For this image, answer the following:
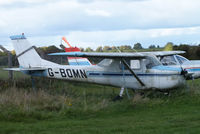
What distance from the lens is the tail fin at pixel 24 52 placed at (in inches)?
632

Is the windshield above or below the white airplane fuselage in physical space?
above

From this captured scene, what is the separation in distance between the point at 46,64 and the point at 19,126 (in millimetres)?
8169

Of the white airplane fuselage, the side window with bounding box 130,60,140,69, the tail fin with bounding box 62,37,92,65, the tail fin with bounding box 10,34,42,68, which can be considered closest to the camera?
the white airplane fuselage

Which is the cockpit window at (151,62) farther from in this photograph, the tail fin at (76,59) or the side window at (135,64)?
the tail fin at (76,59)

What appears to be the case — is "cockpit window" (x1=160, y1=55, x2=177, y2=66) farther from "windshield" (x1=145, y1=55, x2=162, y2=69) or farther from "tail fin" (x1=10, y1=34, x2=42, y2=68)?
"tail fin" (x1=10, y1=34, x2=42, y2=68)

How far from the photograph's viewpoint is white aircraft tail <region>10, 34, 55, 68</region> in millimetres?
16047

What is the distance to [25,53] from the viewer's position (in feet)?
53.5

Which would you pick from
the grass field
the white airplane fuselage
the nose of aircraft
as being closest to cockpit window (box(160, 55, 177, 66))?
the nose of aircraft

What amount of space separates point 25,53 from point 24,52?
0.22 feet

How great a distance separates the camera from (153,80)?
1449 centimetres

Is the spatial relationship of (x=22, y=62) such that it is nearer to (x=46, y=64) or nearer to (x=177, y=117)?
(x=46, y=64)

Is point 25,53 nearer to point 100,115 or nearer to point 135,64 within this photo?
point 135,64

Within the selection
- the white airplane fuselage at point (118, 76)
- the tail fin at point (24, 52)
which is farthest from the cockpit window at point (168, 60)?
the tail fin at point (24, 52)

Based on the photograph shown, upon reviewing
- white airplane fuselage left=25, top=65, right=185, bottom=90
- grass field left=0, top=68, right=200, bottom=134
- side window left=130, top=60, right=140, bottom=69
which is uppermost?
side window left=130, top=60, right=140, bottom=69
